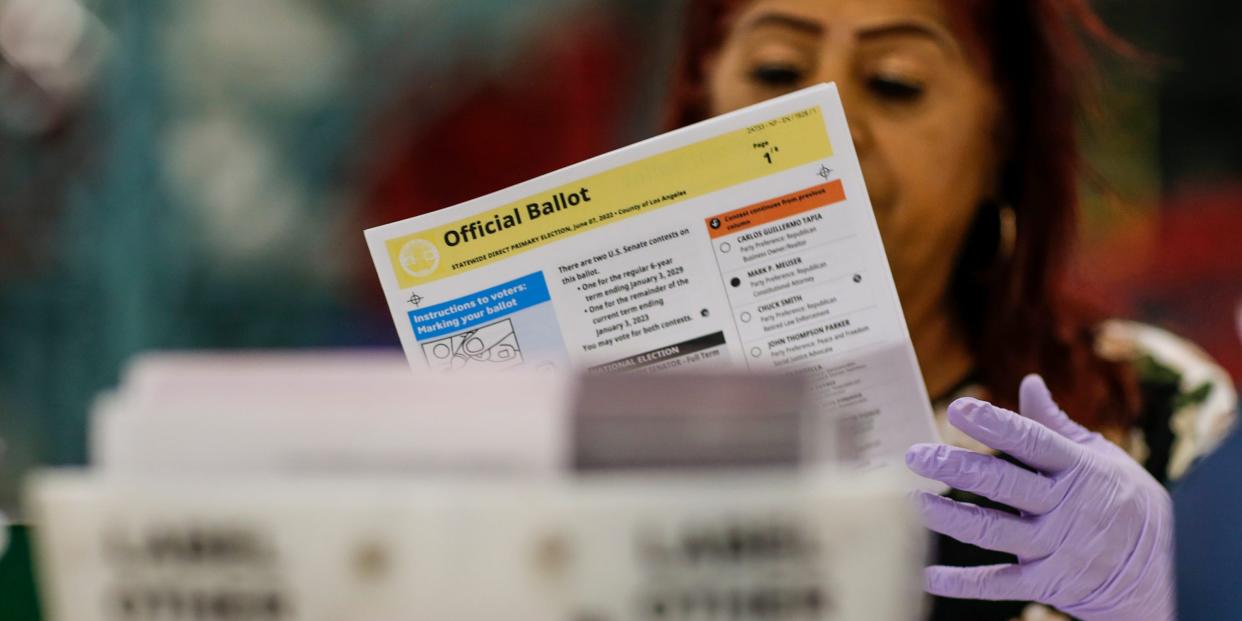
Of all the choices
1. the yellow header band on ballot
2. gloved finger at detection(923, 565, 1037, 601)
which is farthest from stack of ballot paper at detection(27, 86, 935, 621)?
gloved finger at detection(923, 565, 1037, 601)

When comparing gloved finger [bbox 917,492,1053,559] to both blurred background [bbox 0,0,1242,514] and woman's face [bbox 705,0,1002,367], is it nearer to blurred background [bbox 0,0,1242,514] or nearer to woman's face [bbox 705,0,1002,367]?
woman's face [bbox 705,0,1002,367]

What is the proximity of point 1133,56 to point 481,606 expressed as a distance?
9.21 ft

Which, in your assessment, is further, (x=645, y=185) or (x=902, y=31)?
(x=902, y=31)

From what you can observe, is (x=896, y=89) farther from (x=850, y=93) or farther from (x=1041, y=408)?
(x=1041, y=408)

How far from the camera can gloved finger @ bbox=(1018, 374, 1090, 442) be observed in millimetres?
1249

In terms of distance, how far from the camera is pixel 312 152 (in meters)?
2.96

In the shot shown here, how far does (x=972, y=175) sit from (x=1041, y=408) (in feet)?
1.97

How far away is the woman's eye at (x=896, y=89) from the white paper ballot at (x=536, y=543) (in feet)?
4.42

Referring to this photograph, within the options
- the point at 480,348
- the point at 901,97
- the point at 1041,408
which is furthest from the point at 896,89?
the point at 480,348

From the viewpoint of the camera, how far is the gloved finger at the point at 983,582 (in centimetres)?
125

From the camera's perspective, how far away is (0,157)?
2.95 metres

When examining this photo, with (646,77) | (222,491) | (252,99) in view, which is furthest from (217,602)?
(252,99)

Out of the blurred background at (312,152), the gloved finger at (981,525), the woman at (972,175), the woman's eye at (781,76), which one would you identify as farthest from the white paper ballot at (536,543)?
the blurred background at (312,152)

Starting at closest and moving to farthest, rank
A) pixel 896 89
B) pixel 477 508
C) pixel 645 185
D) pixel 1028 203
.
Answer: pixel 477 508 < pixel 645 185 < pixel 896 89 < pixel 1028 203
